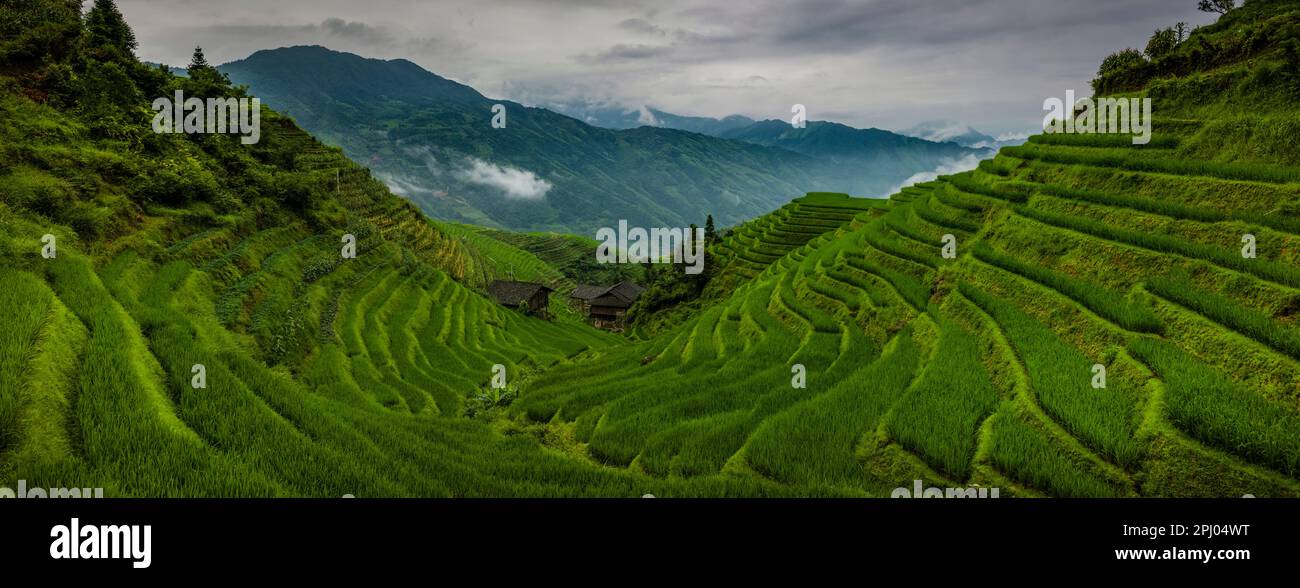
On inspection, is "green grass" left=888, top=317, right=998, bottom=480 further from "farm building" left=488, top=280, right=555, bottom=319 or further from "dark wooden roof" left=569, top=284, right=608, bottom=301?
"dark wooden roof" left=569, top=284, right=608, bottom=301

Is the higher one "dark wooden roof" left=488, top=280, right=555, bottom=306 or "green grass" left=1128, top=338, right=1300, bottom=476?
"dark wooden roof" left=488, top=280, right=555, bottom=306

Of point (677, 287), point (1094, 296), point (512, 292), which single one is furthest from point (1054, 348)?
point (512, 292)

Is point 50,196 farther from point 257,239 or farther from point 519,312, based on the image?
point 519,312

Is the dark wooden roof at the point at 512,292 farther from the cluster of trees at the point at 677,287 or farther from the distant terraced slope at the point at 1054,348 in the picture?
the distant terraced slope at the point at 1054,348

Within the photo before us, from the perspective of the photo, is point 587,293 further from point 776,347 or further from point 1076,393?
point 1076,393

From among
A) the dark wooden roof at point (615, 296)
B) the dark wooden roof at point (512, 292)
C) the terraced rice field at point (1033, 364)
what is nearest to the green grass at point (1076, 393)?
the terraced rice field at point (1033, 364)

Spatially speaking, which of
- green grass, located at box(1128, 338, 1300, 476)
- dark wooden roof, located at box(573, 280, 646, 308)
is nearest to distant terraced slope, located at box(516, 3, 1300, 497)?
green grass, located at box(1128, 338, 1300, 476)

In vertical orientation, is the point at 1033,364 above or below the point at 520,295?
below
